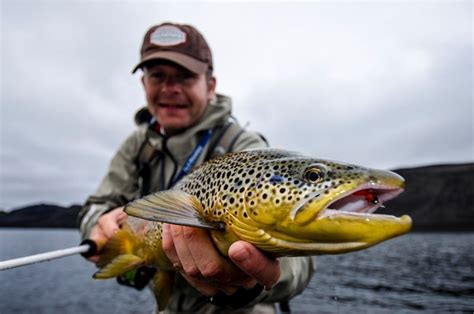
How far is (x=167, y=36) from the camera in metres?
3.72

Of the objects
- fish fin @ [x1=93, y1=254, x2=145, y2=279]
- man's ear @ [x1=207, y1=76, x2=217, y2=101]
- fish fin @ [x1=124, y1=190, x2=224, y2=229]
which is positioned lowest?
fish fin @ [x1=93, y1=254, x2=145, y2=279]

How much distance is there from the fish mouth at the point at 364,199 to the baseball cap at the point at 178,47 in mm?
2295

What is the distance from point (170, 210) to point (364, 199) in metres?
0.94

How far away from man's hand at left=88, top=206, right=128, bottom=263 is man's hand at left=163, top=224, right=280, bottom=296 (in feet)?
3.73

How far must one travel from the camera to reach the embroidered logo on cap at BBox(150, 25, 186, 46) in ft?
12.0

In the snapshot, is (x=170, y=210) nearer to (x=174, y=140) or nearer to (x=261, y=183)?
(x=261, y=183)

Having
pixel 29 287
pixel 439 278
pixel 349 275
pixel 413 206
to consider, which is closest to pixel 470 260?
pixel 439 278

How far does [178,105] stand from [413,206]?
361 ft

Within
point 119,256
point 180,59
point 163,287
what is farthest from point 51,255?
point 180,59

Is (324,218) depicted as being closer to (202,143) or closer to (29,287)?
(202,143)

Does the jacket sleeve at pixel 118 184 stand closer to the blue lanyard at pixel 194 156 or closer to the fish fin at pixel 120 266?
the blue lanyard at pixel 194 156

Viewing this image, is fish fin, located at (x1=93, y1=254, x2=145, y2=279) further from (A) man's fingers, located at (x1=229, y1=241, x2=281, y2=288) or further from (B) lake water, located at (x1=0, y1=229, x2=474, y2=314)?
(B) lake water, located at (x1=0, y1=229, x2=474, y2=314)

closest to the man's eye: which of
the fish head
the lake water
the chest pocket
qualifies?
the chest pocket

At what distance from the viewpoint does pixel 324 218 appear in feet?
4.99
